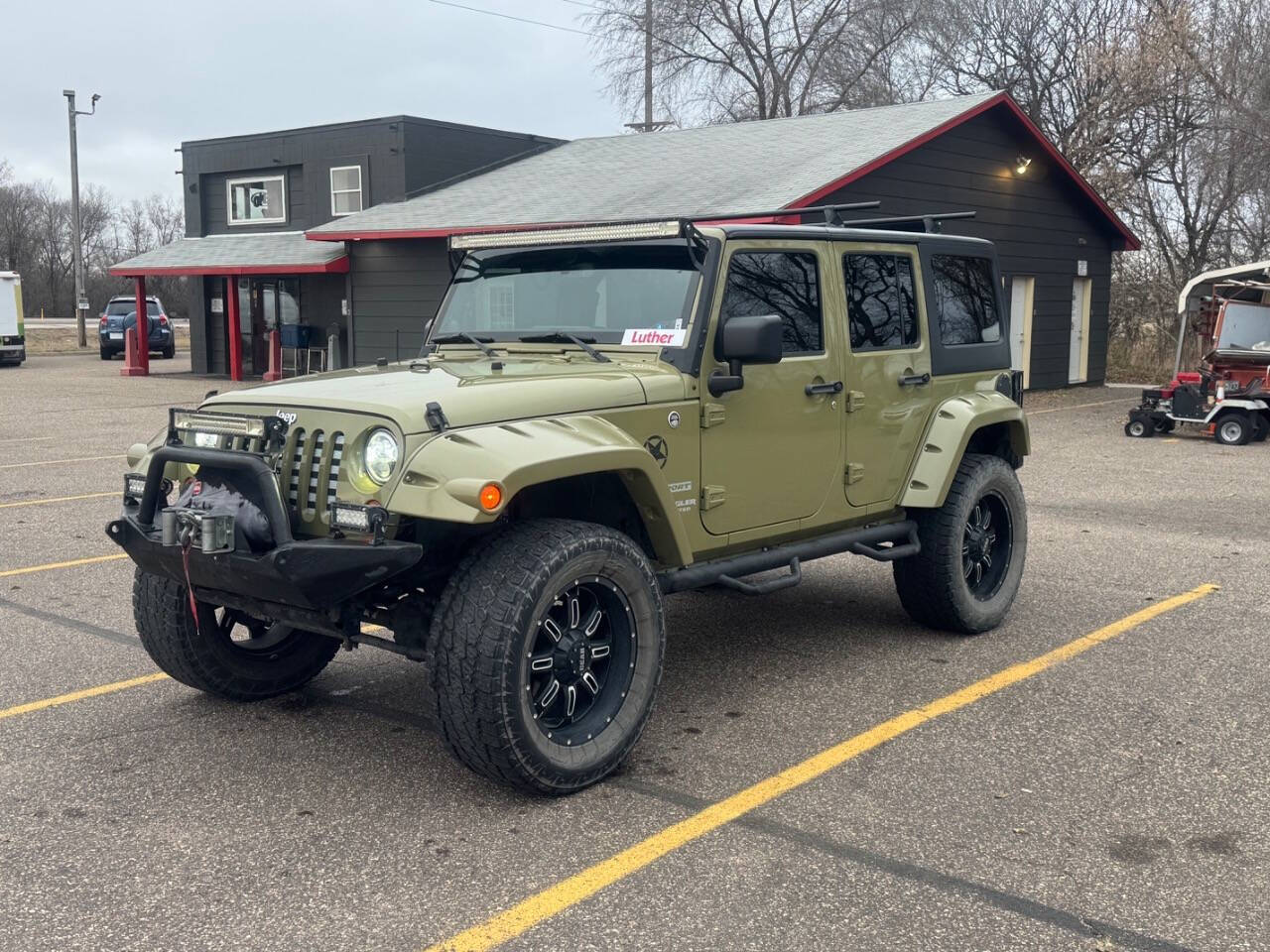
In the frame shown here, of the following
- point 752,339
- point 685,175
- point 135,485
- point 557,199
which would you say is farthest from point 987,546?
point 557,199

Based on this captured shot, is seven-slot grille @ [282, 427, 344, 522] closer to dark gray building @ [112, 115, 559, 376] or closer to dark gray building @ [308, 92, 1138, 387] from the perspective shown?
dark gray building @ [308, 92, 1138, 387]

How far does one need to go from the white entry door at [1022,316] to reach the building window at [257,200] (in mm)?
15832

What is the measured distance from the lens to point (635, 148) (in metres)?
23.1

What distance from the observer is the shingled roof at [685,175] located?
56.9 feet

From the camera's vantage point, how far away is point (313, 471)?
13.6ft

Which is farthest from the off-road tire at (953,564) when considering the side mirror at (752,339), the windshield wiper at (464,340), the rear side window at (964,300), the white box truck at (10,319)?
the white box truck at (10,319)

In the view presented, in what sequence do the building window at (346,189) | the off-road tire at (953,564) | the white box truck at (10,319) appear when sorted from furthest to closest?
the white box truck at (10,319), the building window at (346,189), the off-road tire at (953,564)

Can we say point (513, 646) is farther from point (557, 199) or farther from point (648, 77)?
point (648, 77)

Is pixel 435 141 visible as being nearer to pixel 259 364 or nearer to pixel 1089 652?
pixel 259 364

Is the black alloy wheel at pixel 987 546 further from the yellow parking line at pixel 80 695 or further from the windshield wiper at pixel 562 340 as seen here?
the yellow parking line at pixel 80 695

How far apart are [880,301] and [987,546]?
146cm

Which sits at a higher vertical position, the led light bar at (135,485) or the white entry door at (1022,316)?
the white entry door at (1022,316)

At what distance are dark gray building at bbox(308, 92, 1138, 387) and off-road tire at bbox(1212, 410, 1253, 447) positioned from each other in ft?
17.4

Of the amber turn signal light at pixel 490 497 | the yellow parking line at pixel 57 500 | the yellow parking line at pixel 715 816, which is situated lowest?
the yellow parking line at pixel 715 816
